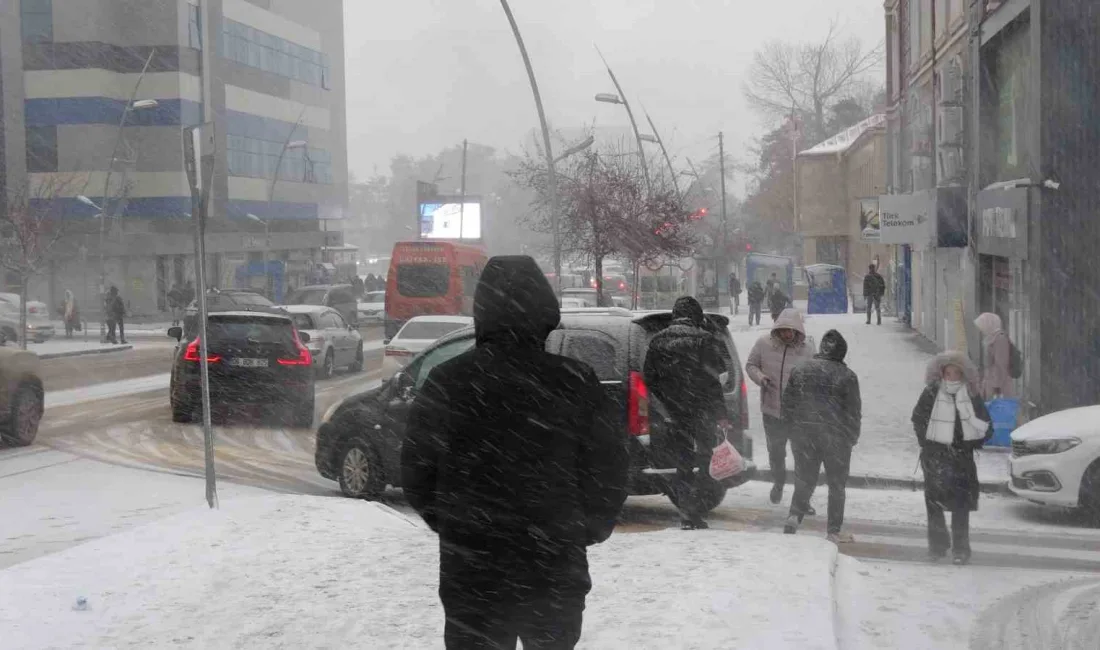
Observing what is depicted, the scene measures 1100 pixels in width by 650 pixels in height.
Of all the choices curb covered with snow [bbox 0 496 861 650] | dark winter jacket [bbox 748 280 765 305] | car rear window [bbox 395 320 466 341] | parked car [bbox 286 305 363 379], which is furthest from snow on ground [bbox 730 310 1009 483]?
parked car [bbox 286 305 363 379]

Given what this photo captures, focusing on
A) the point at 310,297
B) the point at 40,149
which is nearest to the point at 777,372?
the point at 310,297

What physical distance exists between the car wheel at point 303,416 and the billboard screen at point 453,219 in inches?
1914

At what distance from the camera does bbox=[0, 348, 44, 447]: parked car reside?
15156mm

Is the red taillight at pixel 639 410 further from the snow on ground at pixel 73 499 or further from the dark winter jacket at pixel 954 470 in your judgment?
the snow on ground at pixel 73 499

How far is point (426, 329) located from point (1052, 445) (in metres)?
13.5

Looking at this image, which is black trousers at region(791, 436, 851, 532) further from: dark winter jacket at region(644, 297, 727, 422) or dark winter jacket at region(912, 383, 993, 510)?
dark winter jacket at region(644, 297, 727, 422)

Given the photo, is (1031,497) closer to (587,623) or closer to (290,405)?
(587,623)

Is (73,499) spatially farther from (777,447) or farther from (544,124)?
(544,124)

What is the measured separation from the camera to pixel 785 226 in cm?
9044

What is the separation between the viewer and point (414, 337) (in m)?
22.9

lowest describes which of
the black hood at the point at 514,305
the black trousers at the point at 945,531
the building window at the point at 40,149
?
the black trousers at the point at 945,531

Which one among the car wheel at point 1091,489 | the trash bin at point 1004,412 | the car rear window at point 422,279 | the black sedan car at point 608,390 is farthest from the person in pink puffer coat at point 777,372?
the car rear window at point 422,279

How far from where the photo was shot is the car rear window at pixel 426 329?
75.6ft

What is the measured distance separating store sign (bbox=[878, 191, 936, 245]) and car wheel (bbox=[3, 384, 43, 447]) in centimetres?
1677
